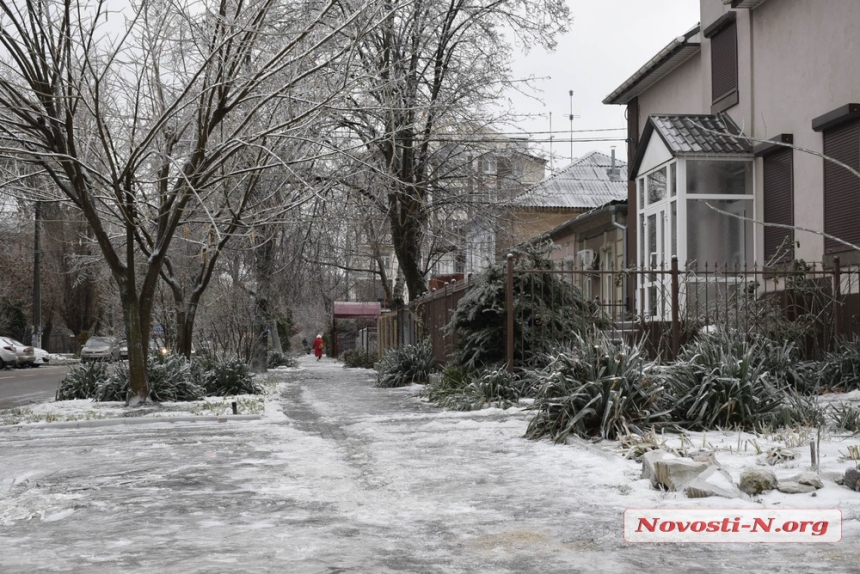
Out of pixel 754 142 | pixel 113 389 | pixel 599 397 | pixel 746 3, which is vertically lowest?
pixel 113 389

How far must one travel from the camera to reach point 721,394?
9672mm

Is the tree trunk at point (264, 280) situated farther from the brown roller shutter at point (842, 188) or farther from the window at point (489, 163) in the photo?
the brown roller shutter at point (842, 188)

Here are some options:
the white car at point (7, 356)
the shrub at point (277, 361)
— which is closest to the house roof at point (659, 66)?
the shrub at point (277, 361)

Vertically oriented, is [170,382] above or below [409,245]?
below

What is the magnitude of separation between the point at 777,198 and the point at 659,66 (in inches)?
248

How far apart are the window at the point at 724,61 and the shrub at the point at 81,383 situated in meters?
12.6

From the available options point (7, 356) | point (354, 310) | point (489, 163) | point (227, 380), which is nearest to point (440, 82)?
point (489, 163)

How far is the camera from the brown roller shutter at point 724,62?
728 inches

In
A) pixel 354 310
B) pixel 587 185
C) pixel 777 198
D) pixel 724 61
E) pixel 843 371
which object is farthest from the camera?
pixel 354 310

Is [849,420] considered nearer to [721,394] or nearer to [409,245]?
[721,394]

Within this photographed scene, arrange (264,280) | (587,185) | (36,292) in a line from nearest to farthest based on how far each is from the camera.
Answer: (264,280) < (587,185) < (36,292)

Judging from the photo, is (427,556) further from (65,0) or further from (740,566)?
(65,0)

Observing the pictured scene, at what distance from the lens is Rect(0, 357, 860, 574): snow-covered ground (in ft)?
16.7

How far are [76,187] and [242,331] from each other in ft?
27.3
